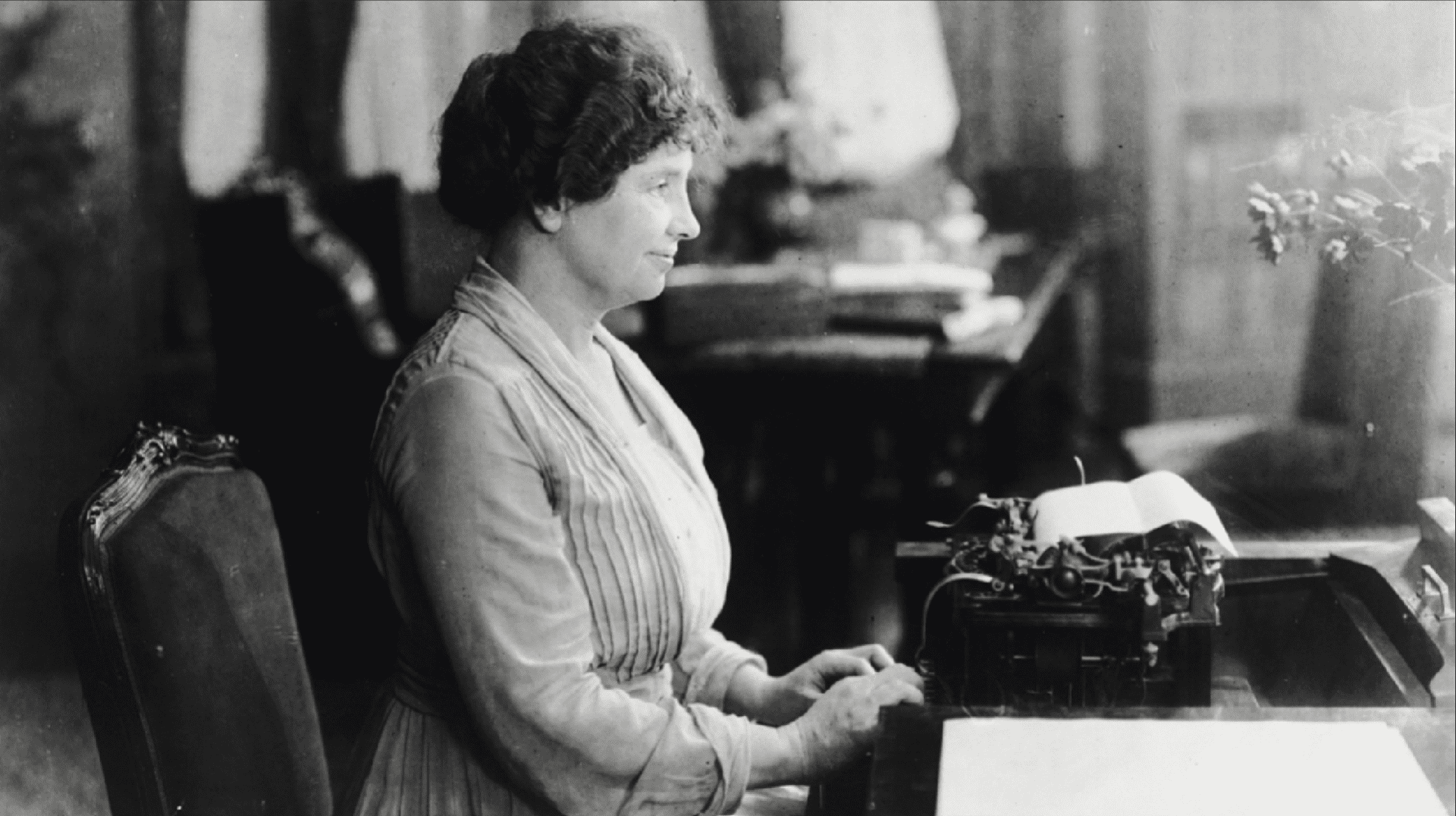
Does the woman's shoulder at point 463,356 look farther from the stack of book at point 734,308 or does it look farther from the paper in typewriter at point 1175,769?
the stack of book at point 734,308

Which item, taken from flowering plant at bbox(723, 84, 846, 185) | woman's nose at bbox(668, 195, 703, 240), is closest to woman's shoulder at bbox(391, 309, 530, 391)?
woman's nose at bbox(668, 195, 703, 240)

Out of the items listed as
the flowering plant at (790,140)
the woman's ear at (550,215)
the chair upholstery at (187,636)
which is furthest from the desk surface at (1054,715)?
the flowering plant at (790,140)

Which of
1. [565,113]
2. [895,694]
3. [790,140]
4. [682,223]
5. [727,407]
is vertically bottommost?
[727,407]

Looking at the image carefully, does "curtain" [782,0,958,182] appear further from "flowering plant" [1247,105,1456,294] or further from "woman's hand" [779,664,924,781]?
"woman's hand" [779,664,924,781]

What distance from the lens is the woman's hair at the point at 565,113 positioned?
1646 mm

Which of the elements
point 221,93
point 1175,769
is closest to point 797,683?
point 1175,769

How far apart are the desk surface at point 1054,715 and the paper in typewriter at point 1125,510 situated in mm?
231

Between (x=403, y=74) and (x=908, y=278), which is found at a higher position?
(x=403, y=74)

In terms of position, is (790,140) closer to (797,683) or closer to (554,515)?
(797,683)

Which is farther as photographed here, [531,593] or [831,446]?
[831,446]

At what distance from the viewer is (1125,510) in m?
1.78

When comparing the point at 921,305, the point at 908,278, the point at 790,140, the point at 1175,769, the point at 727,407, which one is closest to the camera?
the point at 1175,769

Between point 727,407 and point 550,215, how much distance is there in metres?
1.66

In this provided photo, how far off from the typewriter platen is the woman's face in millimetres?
485
